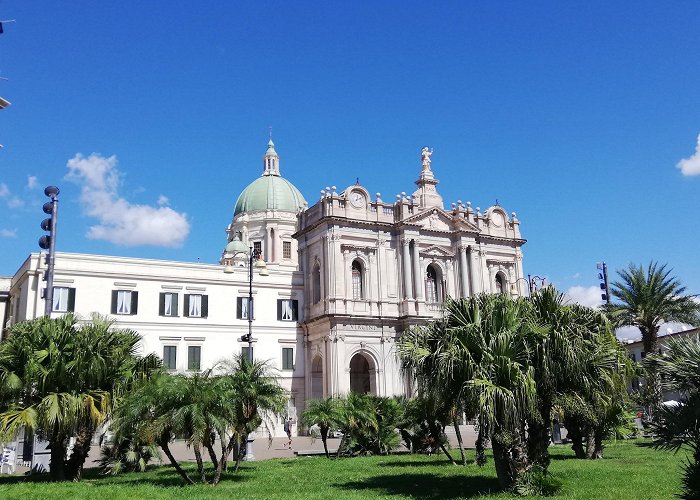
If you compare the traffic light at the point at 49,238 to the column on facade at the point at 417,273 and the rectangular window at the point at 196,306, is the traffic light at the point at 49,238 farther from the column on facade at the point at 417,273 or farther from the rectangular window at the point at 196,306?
the column on facade at the point at 417,273

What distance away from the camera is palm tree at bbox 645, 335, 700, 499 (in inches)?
419

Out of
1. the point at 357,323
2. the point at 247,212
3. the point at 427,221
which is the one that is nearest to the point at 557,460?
the point at 357,323

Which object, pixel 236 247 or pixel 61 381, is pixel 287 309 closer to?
pixel 236 247

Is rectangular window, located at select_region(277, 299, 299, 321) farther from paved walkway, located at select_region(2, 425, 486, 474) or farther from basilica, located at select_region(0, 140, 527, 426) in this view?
paved walkway, located at select_region(2, 425, 486, 474)

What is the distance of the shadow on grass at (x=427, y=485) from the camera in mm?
16834

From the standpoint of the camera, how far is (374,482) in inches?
764

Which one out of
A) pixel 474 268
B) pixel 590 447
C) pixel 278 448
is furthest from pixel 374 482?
pixel 474 268

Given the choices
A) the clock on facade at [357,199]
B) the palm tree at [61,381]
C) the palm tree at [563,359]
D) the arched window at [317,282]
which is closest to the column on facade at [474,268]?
the clock on facade at [357,199]

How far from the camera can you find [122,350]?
72.2ft

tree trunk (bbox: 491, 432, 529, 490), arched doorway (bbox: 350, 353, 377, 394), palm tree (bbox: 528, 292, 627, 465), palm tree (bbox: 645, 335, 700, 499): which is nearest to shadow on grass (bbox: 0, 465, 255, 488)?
tree trunk (bbox: 491, 432, 529, 490)

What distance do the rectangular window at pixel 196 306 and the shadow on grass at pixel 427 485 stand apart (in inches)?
1153

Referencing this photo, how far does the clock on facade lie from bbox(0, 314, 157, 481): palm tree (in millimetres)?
30760

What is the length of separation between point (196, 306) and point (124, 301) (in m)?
4.93

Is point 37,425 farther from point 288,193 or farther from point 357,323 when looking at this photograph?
point 288,193
